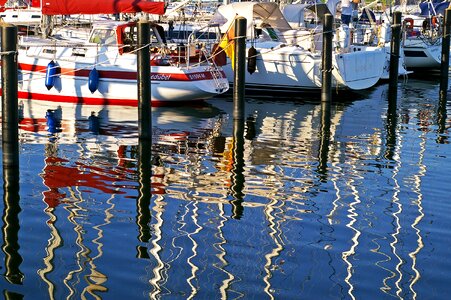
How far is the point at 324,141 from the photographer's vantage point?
19609 mm

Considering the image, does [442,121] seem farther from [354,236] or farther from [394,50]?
[354,236]

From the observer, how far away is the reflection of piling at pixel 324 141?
1599 centimetres

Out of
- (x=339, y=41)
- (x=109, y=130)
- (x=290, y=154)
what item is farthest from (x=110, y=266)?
(x=339, y=41)

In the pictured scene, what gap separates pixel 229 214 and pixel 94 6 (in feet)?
46.8

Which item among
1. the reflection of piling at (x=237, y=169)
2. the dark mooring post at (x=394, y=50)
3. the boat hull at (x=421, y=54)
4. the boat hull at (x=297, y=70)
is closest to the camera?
the reflection of piling at (x=237, y=169)

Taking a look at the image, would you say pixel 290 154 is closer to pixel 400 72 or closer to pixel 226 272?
pixel 226 272

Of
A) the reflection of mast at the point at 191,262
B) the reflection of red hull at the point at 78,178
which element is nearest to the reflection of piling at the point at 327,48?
the reflection of red hull at the point at 78,178

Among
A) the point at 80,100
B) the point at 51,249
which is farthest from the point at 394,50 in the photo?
the point at 51,249

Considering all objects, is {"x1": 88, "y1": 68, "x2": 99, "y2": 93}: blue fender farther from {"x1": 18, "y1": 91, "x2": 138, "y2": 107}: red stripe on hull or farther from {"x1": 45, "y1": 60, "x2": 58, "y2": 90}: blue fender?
{"x1": 45, "y1": 60, "x2": 58, "y2": 90}: blue fender

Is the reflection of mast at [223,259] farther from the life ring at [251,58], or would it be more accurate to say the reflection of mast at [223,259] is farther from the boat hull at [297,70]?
the boat hull at [297,70]

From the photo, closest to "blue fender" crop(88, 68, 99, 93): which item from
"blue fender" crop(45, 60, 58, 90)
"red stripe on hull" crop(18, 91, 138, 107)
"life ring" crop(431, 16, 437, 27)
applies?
"red stripe on hull" crop(18, 91, 138, 107)

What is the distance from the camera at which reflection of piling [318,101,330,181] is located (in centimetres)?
1599

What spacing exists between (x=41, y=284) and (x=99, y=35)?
648 inches

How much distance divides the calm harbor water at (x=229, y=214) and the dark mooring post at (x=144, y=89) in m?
0.49
